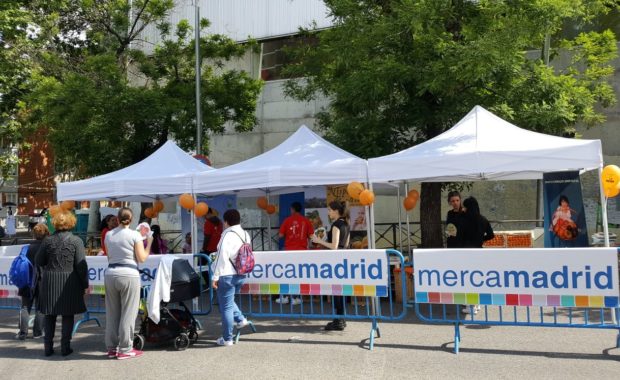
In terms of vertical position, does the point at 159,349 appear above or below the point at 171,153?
below

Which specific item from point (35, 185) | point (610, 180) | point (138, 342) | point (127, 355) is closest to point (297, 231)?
point (138, 342)

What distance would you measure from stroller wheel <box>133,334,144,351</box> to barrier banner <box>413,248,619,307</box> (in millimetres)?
3560

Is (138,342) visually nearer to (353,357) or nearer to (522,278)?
(353,357)

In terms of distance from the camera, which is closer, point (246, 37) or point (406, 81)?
point (406, 81)

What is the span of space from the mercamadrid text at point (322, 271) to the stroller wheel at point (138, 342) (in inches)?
66.0

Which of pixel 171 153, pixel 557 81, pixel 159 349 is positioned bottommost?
pixel 159 349

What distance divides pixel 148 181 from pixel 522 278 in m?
A: 6.60

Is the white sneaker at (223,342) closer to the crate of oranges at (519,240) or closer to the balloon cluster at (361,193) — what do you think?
the balloon cluster at (361,193)

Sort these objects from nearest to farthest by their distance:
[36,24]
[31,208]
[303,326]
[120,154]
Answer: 1. [303,326]
2. [120,154]
3. [36,24]
4. [31,208]

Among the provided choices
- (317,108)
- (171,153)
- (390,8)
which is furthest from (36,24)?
(390,8)

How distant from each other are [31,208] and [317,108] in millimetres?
37216

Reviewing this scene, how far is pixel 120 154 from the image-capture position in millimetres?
16391

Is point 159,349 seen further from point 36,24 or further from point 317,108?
point 36,24

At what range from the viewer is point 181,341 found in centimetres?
712
